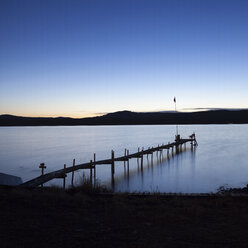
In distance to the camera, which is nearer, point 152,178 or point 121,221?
point 121,221

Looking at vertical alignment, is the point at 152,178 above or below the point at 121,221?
below

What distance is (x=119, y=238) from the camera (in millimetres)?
5656

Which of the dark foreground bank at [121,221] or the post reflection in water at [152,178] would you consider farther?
the post reflection in water at [152,178]

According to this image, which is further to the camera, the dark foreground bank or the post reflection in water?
the post reflection in water

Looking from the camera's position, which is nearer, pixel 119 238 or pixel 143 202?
pixel 119 238

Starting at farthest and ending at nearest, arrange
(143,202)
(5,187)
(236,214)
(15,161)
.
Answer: (15,161), (5,187), (143,202), (236,214)

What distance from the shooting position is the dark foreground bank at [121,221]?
5.48 meters

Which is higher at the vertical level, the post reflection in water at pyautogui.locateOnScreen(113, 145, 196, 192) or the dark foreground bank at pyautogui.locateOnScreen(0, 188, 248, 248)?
the dark foreground bank at pyautogui.locateOnScreen(0, 188, 248, 248)

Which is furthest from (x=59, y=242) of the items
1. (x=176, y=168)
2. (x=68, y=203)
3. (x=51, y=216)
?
(x=176, y=168)

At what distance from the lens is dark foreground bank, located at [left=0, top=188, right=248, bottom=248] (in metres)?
5.48

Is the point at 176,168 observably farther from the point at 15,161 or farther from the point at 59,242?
the point at 59,242

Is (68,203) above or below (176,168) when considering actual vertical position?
above

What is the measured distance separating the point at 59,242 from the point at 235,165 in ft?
95.8

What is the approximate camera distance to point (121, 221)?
6902 millimetres
